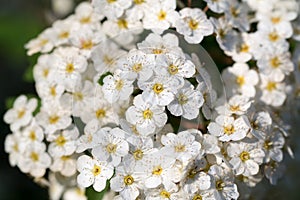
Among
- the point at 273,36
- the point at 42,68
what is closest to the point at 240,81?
the point at 273,36

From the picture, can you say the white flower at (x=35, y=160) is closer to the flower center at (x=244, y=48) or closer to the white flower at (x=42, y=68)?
the white flower at (x=42, y=68)

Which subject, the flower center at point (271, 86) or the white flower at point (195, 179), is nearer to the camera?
the white flower at point (195, 179)

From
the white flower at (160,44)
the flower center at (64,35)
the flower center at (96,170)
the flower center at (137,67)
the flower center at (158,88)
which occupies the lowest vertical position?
the flower center at (96,170)

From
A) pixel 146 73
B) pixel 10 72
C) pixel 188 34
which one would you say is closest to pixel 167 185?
pixel 146 73

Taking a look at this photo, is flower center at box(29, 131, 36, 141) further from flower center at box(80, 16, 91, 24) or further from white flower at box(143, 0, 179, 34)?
white flower at box(143, 0, 179, 34)

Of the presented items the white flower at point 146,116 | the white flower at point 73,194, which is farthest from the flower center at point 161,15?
the white flower at point 73,194

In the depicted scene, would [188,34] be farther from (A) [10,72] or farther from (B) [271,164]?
(A) [10,72]

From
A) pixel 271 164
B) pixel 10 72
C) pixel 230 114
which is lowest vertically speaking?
pixel 10 72
